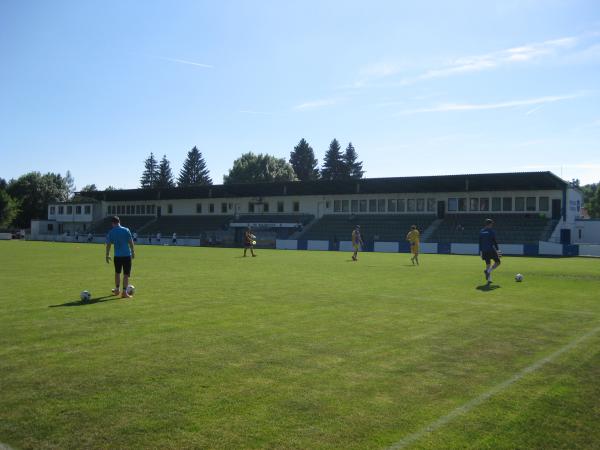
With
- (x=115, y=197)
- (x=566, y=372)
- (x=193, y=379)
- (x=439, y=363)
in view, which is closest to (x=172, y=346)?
(x=193, y=379)

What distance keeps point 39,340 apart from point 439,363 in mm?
6077

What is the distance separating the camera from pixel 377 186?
200ft

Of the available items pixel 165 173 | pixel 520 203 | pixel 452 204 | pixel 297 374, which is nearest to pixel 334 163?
pixel 165 173

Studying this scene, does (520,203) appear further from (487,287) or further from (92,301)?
(92,301)

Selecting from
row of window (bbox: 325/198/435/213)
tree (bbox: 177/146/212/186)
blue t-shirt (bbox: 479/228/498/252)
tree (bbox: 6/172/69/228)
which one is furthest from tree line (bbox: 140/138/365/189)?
blue t-shirt (bbox: 479/228/498/252)

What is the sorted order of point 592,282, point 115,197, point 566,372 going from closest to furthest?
point 566,372 < point 592,282 < point 115,197

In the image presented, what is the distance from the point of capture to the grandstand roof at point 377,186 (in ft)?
166

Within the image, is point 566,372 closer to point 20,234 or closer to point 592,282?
point 592,282

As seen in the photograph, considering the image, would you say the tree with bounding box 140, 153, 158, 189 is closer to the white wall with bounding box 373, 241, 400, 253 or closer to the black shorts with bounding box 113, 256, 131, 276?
the white wall with bounding box 373, 241, 400, 253

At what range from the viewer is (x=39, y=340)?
326 inches

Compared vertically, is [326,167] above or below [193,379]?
above

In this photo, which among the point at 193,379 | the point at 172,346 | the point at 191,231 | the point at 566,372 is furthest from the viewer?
the point at 191,231

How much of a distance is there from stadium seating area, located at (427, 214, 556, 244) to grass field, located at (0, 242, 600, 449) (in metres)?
37.4

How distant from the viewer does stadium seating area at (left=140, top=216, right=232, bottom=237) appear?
2847 inches
